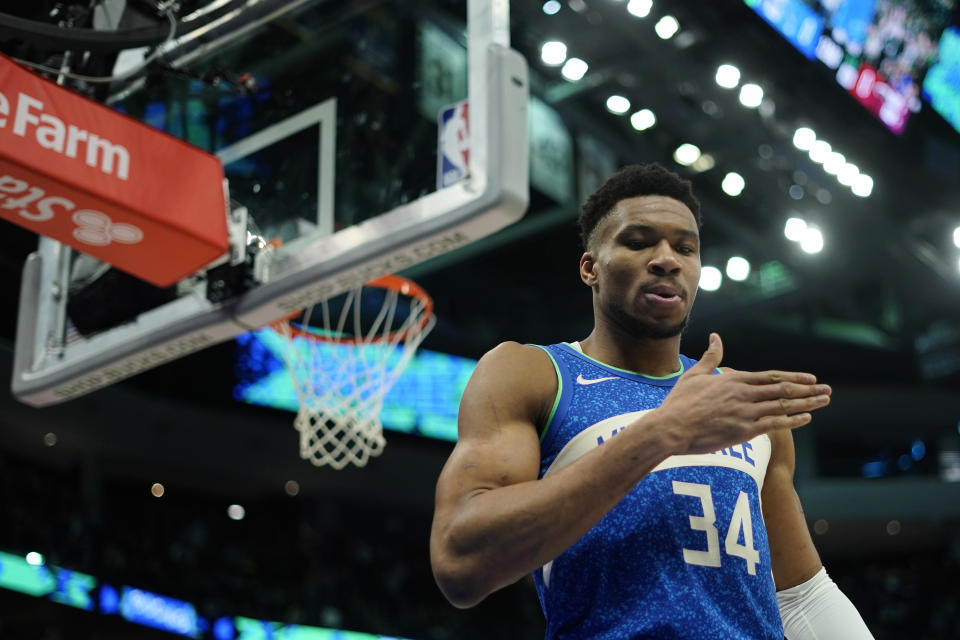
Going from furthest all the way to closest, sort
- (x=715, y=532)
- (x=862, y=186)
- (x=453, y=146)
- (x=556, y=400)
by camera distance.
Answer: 1. (x=862, y=186)
2. (x=453, y=146)
3. (x=556, y=400)
4. (x=715, y=532)

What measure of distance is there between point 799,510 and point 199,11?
12.2ft

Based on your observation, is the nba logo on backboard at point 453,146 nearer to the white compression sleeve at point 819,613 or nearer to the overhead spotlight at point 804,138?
the white compression sleeve at point 819,613

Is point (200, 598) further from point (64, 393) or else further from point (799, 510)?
point (799, 510)

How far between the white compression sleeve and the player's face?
672 mm

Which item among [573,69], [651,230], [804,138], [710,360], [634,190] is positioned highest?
→ [573,69]

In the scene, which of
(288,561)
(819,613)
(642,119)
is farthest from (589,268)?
(288,561)

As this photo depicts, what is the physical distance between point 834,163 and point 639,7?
2.80 metres

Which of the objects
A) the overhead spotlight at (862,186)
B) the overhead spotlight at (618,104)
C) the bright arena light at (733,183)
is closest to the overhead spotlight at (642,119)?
the overhead spotlight at (618,104)

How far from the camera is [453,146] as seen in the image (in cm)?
396

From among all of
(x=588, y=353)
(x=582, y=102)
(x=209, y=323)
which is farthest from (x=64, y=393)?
(x=582, y=102)

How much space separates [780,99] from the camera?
9.08 m

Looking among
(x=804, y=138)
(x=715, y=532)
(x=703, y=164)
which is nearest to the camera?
(x=715, y=532)

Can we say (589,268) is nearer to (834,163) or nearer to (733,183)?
(834,163)

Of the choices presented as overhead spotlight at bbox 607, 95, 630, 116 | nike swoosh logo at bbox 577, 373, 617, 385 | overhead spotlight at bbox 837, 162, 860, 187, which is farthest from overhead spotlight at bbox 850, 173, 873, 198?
nike swoosh logo at bbox 577, 373, 617, 385
